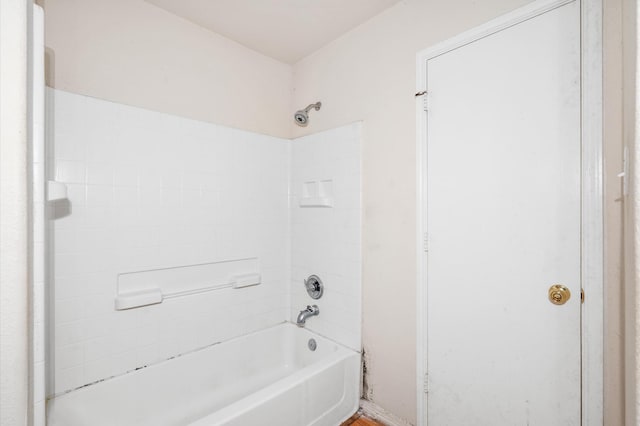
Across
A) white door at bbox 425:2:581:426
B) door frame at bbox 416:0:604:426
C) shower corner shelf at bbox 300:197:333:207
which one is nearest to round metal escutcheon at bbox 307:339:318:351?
white door at bbox 425:2:581:426

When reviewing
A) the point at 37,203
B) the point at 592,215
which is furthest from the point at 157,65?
the point at 592,215

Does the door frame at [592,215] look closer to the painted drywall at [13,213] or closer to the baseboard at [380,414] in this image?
the baseboard at [380,414]

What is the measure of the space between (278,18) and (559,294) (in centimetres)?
204

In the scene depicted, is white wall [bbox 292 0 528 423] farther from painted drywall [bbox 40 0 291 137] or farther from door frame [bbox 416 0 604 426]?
painted drywall [bbox 40 0 291 137]

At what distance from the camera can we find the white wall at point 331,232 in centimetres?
184

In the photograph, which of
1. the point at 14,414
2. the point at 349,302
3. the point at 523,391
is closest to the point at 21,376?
the point at 14,414

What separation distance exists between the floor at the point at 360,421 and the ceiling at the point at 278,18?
96.5 inches

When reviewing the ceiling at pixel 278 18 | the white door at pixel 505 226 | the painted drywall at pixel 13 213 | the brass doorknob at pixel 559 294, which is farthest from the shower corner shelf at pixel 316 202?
the painted drywall at pixel 13 213

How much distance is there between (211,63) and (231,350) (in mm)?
1938

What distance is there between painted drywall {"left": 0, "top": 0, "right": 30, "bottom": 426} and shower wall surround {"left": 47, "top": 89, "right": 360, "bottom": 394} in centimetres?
92

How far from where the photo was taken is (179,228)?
5.72 ft

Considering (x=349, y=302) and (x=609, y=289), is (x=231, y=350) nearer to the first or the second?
(x=349, y=302)

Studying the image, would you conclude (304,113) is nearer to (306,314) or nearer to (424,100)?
(424,100)

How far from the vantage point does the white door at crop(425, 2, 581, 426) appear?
1.08 m
